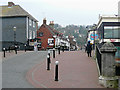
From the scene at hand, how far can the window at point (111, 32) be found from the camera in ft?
113

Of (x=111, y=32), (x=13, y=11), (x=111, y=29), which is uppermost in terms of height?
(x=13, y=11)

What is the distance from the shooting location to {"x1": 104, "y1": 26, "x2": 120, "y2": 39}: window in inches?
1352

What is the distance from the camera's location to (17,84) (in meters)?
8.84

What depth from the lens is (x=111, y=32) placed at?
34375 mm

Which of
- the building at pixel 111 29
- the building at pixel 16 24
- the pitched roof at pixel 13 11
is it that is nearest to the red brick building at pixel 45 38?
the building at pixel 16 24

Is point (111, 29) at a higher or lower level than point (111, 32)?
higher

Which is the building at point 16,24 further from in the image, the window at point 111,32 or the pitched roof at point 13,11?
the window at point 111,32

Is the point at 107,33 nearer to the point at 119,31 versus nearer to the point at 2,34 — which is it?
the point at 119,31

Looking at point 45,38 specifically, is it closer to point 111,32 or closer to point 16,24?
point 16,24

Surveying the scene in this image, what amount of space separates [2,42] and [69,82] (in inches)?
1392

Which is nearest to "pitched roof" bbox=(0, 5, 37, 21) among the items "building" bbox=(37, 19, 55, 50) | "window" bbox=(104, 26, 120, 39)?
"building" bbox=(37, 19, 55, 50)

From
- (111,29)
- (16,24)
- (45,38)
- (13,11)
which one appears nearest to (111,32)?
(111,29)

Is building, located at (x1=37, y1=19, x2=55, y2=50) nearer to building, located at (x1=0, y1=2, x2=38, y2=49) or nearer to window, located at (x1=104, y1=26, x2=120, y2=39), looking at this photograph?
building, located at (x1=0, y1=2, x2=38, y2=49)

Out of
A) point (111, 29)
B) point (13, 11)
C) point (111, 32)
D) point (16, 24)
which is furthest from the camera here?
point (13, 11)
